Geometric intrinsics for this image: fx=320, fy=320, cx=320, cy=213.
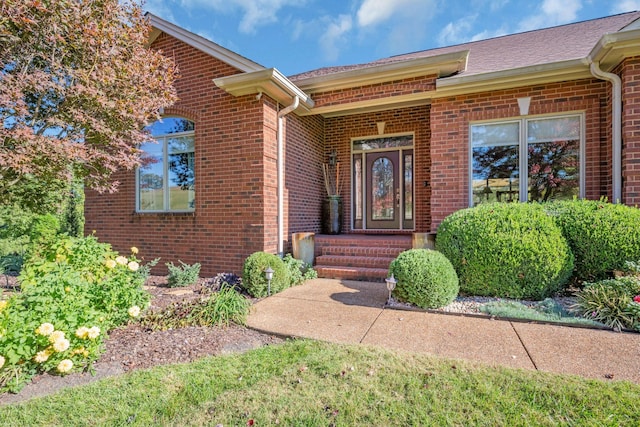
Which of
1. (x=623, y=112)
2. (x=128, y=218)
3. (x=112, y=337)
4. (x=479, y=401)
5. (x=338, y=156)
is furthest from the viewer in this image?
(x=338, y=156)

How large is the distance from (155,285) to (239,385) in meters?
3.89

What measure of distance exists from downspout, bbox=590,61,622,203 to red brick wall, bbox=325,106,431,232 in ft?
10.3

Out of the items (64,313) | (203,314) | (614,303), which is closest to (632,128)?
(614,303)

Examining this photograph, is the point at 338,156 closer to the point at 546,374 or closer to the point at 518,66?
the point at 518,66

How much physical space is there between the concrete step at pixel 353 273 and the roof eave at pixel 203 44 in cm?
387

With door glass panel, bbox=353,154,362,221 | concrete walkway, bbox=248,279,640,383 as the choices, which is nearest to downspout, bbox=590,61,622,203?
concrete walkway, bbox=248,279,640,383

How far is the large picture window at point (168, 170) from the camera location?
6.43 meters

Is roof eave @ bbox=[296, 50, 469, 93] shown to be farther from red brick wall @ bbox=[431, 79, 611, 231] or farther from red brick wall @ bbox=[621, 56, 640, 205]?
red brick wall @ bbox=[621, 56, 640, 205]

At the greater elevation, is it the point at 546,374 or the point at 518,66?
the point at 518,66

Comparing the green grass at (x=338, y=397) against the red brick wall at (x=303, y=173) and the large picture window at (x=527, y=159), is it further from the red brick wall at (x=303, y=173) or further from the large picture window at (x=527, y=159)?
the large picture window at (x=527, y=159)

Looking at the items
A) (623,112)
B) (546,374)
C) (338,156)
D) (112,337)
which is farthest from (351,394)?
(338,156)

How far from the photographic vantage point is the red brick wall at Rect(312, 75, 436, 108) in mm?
5695

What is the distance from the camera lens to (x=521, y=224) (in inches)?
169

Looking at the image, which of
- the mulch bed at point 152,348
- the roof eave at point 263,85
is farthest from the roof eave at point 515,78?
the mulch bed at point 152,348
